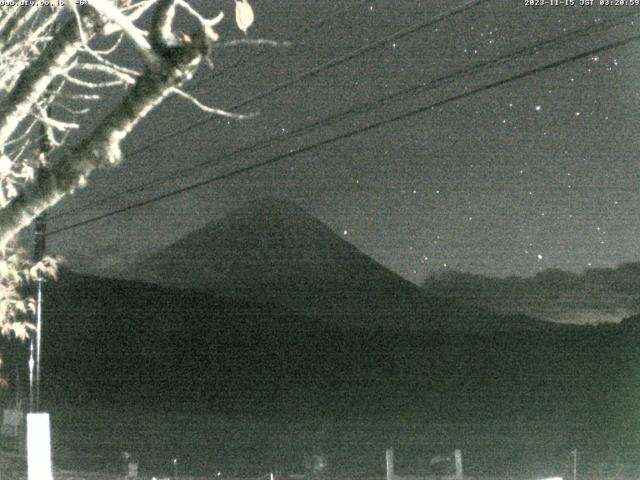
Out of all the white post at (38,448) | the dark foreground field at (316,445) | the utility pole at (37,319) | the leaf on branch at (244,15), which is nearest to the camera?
the leaf on branch at (244,15)

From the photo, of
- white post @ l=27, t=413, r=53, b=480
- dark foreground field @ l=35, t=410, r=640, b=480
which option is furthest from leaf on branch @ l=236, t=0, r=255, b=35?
dark foreground field @ l=35, t=410, r=640, b=480

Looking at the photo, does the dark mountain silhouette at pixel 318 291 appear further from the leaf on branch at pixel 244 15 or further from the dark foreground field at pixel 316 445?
the leaf on branch at pixel 244 15

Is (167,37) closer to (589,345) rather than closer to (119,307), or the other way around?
(589,345)

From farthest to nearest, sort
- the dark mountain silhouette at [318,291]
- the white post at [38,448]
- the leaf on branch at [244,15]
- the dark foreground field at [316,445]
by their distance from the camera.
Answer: the dark mountain silhouette at [318,291] → the dark foreground field at [316,445] → the white post at [38,448] → the leaf on branch at [244,15]

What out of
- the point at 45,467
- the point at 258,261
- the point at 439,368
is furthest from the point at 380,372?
the point at 258,261

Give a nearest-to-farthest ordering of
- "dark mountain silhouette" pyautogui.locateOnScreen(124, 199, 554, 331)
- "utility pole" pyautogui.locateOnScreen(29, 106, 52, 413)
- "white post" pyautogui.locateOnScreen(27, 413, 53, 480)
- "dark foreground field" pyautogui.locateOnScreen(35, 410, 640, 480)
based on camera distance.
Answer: "white post" pyautogui.locateOnScreen(27, 413, 53, 480) < "utility pole" pyautogui.locateOnScreen(29, 106, 52, 413) < "dark foreground field" pyautogui.locateOnScreen(35, 410, 640, 480) < "dark mountain silhouette" pyautogui.locateOnScreen(124, 199, 554, 331)

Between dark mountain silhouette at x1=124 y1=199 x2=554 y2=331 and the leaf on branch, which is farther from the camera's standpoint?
dark mountain silhouette at x1=124 y1=199 x2=554 y2=331

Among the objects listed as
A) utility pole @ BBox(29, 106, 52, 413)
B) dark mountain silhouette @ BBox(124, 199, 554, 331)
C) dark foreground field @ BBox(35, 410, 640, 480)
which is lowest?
dark foreground field @ BBox(35, 410, 640, 480)

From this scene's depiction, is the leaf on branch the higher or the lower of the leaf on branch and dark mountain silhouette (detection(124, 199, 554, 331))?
the lower

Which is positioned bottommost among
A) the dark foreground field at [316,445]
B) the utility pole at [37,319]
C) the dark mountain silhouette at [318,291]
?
the dark foreground field at [316,445]

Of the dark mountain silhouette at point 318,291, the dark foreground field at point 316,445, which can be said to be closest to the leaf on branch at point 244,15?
the dark foreground field at point 316,445

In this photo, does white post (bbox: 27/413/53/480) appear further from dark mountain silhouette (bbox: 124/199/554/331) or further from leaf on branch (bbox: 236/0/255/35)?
dark mountain silhouette (bbox: 124/199/554/331)
